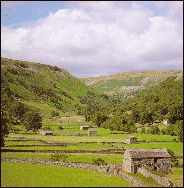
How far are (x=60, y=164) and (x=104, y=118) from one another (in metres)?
124

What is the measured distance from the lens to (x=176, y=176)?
197 ft

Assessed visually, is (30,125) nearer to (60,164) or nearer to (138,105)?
(138,105)

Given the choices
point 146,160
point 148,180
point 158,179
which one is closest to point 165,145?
point 146,160

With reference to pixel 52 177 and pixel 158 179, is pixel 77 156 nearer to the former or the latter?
pixel 52 177

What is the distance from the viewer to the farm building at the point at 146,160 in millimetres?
62531

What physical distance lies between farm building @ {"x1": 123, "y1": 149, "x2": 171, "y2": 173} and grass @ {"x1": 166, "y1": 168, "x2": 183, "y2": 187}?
154 cm

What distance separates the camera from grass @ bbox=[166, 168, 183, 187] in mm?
53562

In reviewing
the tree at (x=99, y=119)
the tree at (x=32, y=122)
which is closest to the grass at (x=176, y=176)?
the tree at (x=32, y=122)

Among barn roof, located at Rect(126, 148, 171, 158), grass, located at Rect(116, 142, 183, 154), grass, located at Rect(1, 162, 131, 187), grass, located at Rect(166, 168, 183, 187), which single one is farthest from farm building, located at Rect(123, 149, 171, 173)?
grass, located at Rect(116, 142, 183, 154)

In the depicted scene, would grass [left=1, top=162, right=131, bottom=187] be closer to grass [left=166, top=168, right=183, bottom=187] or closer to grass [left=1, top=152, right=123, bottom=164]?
grass [left=166, top=168, right=183, bottom=187]

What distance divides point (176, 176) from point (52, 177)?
63.7 ft

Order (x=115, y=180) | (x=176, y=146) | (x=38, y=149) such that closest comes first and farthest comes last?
(x=115, y=180) < (x=38, y=149) < (x=176, y=146)

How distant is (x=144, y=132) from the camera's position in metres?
144

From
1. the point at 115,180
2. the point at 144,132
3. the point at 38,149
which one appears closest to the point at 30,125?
the point at 144,132
